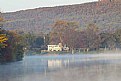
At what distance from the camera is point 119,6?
5325 inches

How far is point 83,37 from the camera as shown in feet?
321

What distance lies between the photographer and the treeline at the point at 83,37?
94062 millimetres

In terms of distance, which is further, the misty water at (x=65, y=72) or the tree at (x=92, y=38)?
the tree at (x=92, y=38)

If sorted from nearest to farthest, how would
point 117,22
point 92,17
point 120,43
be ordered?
point 120,43, point 117,22, point 92,17

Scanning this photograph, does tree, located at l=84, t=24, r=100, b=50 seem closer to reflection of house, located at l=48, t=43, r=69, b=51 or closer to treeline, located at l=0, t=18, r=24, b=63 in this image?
reflection of house, located at l=48, t=43, r=69, b=51

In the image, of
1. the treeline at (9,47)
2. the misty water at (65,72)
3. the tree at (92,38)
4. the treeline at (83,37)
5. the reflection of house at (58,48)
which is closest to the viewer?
the misty water at (65,72)

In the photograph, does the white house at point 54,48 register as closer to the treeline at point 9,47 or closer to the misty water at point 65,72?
the treeline at point 9,47

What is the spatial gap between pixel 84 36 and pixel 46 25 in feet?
93.8

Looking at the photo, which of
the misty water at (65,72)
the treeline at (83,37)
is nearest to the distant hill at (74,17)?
the treeline at (83,37)

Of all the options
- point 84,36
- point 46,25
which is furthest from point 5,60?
point 46,25

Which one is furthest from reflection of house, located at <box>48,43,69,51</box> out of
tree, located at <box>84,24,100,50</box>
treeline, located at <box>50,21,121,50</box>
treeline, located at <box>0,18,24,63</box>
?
treeline, located at <box>0,18,24,63</box>

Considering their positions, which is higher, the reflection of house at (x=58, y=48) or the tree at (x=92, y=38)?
the tree at (x=92, y=38)

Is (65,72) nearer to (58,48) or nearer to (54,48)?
(54,48)

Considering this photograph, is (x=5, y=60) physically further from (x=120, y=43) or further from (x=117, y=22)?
(x=117, y=22)
